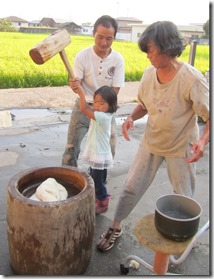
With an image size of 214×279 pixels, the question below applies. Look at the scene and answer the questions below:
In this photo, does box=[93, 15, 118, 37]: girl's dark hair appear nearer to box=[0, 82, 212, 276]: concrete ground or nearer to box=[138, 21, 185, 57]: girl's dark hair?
box=[138, 21, 185, 57]: girl's dark hair

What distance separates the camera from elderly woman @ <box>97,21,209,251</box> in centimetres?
210

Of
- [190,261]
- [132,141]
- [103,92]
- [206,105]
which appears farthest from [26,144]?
[206,105]

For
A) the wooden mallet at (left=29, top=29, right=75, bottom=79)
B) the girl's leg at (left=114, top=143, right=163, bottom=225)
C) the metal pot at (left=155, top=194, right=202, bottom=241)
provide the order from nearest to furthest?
the metal pot at (left=155, top=194, right=202, bottom=241), the wooden mallet at (left=29, top=29, right=75, bottom=79), the girl's leg at (left=114, top=143, right=163, bottom=225)

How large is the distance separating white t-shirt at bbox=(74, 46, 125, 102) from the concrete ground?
4.05ft

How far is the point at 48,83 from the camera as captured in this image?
965cm

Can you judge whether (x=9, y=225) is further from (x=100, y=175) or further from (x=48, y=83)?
(x=48, y=83)

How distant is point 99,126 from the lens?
283 cm

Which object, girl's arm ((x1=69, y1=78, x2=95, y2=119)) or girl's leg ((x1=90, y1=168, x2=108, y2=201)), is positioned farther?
girl's leg ((x1=90, y1=168, x2=108, y2=201))

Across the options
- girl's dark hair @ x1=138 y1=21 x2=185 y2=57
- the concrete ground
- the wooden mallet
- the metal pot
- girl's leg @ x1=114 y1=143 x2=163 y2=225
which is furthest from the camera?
the concrete ground

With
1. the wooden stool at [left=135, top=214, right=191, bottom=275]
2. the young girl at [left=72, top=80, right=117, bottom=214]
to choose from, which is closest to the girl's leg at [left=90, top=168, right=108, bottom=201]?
the young girl at [left=72, top=80, right=117, bottom=214]

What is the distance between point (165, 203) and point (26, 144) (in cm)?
324

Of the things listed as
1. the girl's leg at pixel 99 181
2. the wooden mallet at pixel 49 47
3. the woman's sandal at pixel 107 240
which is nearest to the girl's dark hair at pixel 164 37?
the wooden mallet at pixel 49 47

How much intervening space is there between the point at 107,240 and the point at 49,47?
5.14 ft

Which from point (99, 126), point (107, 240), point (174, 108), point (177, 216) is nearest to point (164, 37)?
point (174, 108)
